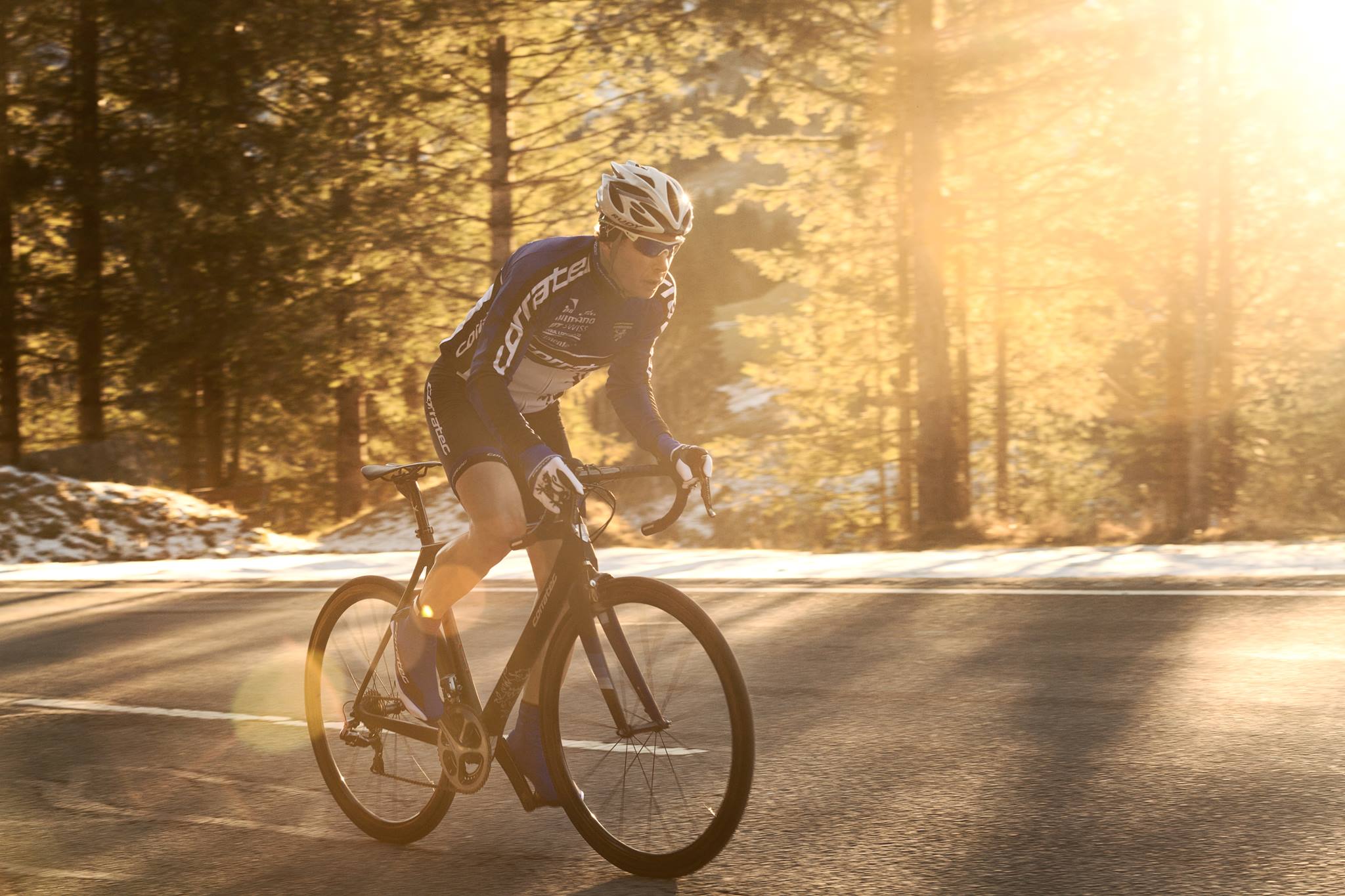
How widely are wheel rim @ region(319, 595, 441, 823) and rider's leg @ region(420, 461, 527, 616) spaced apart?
13.3 inches

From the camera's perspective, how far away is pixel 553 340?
14.5 ft

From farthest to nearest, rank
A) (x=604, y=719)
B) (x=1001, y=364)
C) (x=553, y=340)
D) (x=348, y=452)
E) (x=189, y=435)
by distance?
(x=348, y=452) → (x=189, y=435) → (x=1001, y=364) → (x=553, y=340) → (x=604, y=719)

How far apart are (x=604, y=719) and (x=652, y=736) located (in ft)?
0.52

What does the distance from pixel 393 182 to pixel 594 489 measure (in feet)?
58.4

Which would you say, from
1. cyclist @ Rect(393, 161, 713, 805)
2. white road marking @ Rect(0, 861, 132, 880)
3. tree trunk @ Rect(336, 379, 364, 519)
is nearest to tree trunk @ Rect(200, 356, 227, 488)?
tree trunk @ Rect(336, 379, 364, 519)

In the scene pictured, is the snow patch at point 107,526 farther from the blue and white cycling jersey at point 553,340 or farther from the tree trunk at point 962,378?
the blue and white cycling jersey at point 553,340

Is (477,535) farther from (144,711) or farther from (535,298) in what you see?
(144,711)

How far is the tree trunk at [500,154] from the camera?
65.1 ft

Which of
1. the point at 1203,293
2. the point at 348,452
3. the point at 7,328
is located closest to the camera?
the point at 1203,293

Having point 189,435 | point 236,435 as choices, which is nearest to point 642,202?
point 189,435

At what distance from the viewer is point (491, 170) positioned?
2009 centimetres

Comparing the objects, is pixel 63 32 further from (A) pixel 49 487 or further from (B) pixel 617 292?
(B) pixel 617 292

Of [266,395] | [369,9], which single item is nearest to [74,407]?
[266,395]

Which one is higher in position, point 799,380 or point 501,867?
point 799,380
